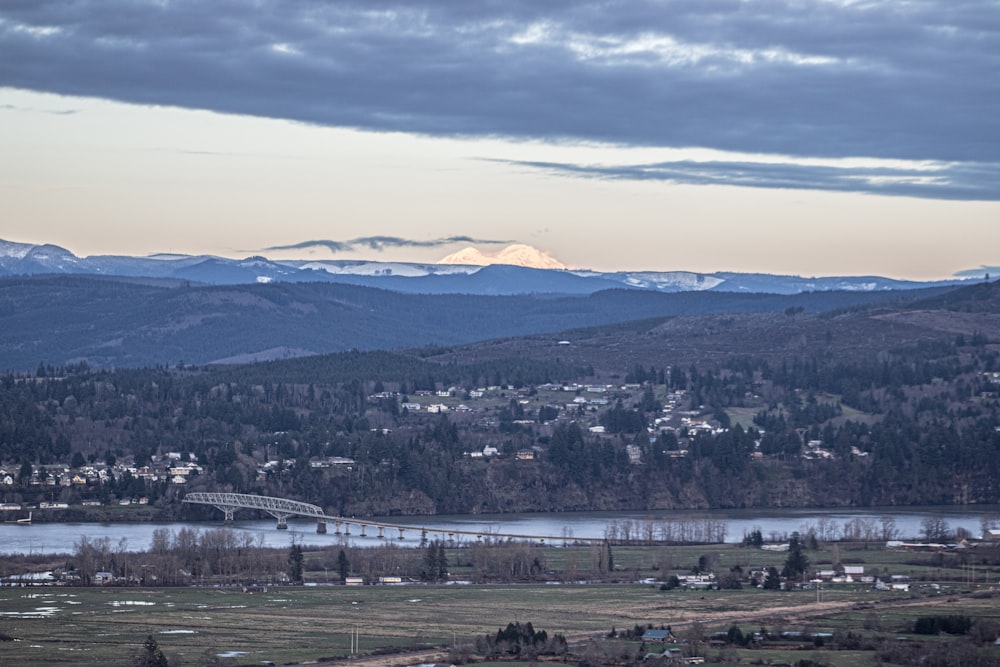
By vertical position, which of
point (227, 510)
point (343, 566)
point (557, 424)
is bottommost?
point (343, 566)

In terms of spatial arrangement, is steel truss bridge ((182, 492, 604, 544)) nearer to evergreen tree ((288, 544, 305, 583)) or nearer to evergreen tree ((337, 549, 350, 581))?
evergreen tree ((337, 549, 350, 581))

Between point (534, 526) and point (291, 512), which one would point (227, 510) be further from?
point (534, 526)

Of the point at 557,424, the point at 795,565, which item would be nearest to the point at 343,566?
the point at 795,565

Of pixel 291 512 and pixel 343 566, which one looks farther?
pixel 291 512

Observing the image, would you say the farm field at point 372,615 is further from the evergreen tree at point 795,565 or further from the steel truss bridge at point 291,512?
the steel truss bridge at point 291,512

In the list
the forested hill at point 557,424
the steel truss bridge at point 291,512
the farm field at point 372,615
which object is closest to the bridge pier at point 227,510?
the steel truss bridge at point 291,512

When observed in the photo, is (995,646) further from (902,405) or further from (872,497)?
(902,405)

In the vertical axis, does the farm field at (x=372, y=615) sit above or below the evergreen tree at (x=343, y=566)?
below

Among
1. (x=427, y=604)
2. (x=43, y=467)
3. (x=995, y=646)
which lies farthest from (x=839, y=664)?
(x=43, y=467)

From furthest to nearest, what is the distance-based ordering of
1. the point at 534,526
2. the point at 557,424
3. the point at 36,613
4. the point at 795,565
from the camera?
the point at 557,424 < the point at 534,526 < the point at 795,565 < the point at 36,613
